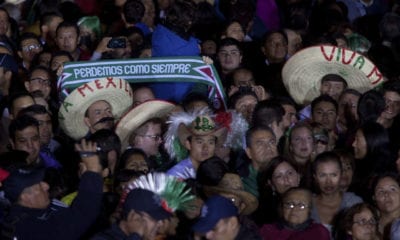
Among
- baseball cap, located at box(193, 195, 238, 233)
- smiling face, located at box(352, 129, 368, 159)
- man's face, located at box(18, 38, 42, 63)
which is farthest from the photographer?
man's face, located at box(18, 38, 42, 63)

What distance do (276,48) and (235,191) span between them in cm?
390

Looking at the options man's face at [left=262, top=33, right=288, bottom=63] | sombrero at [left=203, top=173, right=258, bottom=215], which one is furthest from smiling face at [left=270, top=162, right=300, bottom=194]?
man's face at [left=262, top=33, right=288, bottom=63]

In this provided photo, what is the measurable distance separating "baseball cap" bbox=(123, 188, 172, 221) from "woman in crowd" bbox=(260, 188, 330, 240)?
1.45 meters

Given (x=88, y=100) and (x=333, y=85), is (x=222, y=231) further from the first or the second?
(x=333, y=85)

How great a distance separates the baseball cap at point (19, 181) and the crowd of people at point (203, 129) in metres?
0.01

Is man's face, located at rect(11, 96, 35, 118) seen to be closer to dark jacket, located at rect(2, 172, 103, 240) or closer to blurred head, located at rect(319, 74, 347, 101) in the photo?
blurred head, located at rect(319, 74, 347, 101)

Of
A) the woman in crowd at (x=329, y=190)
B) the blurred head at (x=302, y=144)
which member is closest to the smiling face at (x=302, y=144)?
the blurred head at (x=302, y=144)

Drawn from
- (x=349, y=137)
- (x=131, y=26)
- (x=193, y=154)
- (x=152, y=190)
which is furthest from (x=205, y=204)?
(x=131, y=26)

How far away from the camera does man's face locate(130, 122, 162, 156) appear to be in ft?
37.3

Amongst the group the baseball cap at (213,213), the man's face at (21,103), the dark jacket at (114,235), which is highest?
the man's face at (21,103)

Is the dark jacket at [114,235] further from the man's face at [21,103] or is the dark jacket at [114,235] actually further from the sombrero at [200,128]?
the man's face at [21,103]

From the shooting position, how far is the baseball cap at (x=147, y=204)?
27.8 ft

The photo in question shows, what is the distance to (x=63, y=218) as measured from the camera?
8.97 metres

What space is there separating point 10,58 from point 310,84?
2752mm
